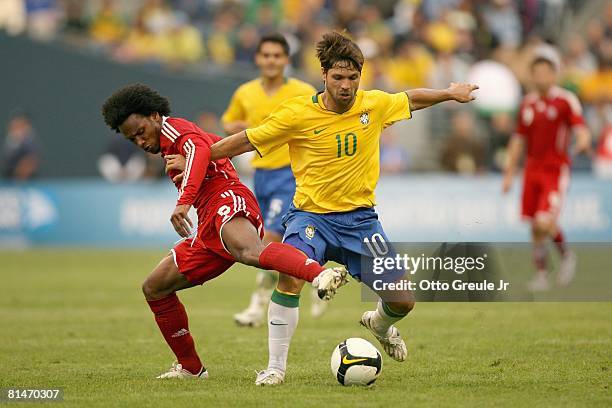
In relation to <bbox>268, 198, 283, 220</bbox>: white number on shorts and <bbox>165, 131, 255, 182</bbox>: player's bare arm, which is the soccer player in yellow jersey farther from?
<bbox>268, 198, 283, 220</bbox>: white number on shorts

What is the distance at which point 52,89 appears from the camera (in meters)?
24.4

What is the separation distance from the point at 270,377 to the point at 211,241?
105 cm

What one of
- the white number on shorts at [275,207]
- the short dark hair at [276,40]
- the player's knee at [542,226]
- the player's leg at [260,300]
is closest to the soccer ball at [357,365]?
the player's leg at [260,300]

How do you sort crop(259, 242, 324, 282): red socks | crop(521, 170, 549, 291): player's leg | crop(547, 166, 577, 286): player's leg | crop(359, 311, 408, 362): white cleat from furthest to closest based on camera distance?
crop(521, 170, 549, 291): player's leg < crop(547, 166, 577, 286): player's leg < crop(359, 311, 408, 362): white cleat < crop(259, 242, 324, 282): red socks

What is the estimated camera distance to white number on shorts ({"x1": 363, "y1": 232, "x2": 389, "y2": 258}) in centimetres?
827

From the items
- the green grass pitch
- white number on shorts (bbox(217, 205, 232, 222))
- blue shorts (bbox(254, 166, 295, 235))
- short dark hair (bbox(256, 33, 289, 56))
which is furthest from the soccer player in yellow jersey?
short dark hair (bbox(256, 33, 289, 56))

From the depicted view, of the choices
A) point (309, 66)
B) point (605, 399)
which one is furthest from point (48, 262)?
point (605, 399)

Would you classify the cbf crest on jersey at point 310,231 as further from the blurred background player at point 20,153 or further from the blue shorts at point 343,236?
the blurred background player at point 20,153

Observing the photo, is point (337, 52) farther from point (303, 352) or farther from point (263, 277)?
point (263, 277)

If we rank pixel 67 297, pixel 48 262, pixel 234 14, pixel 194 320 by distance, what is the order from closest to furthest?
pixel 194 320, pixel 67 297, pixel 48 262, pixel 234 14

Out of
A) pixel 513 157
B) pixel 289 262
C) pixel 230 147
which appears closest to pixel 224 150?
pixel 230 147

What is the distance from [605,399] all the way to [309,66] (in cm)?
1746

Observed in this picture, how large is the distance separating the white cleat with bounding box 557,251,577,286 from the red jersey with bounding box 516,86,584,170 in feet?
4.11

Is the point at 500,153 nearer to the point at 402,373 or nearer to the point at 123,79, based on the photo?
the point at 123,79
